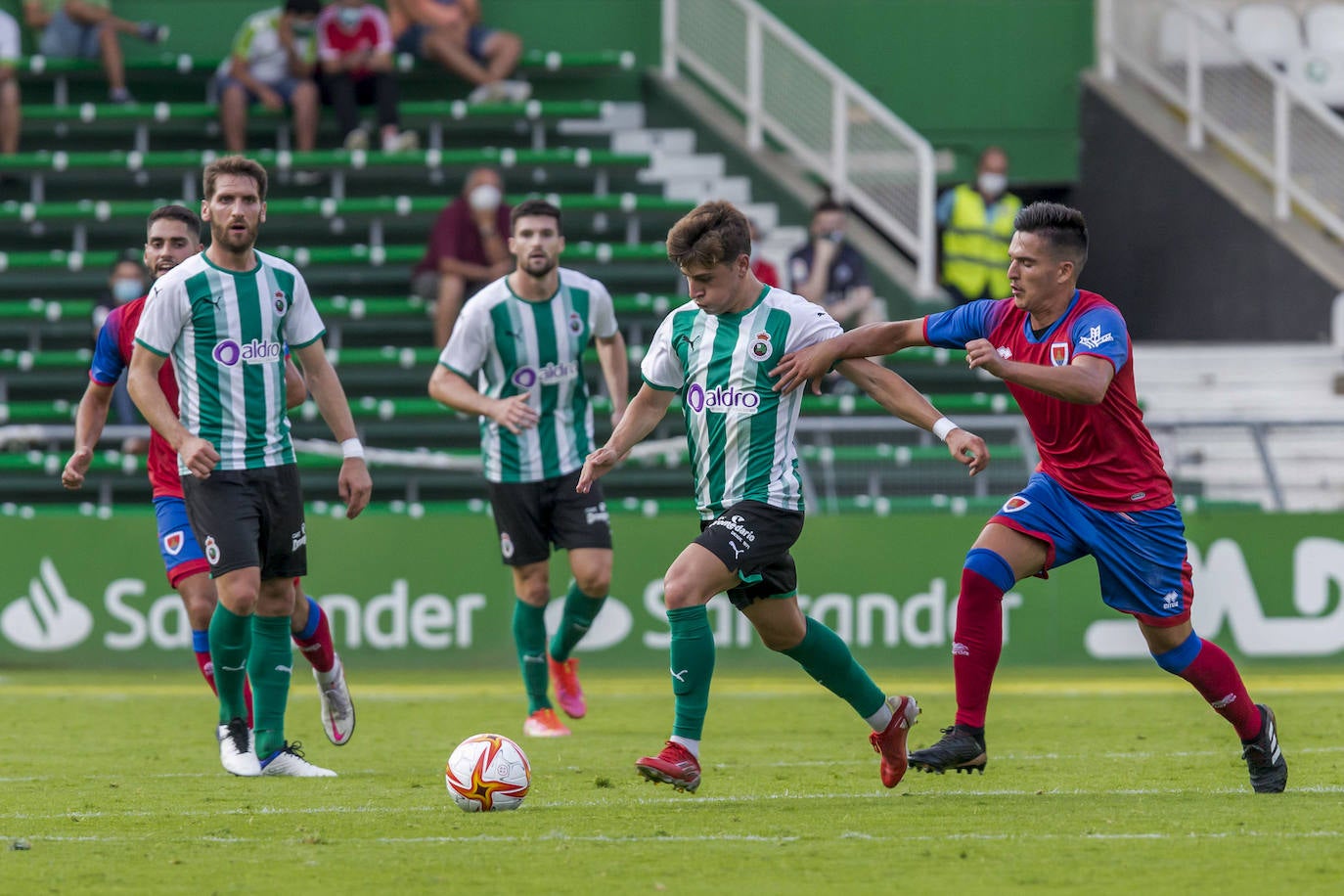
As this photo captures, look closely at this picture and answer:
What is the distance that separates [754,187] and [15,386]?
706 centimetres

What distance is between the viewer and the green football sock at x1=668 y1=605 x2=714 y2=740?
6523mm

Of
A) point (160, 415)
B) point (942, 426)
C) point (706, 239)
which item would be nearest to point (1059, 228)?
point (942, 426)

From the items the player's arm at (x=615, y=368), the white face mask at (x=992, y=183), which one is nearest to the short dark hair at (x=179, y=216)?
the player's arm at (x=615, y=368)

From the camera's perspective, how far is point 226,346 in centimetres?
723

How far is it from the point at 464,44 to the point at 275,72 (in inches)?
72.6

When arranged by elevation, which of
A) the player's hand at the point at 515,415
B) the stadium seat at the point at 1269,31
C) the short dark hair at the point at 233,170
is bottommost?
the player's hand at the point at 515,415

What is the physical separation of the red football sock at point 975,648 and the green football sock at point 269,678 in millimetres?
2582

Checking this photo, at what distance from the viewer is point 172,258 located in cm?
787

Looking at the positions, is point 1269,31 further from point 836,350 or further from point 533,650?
point 836,350


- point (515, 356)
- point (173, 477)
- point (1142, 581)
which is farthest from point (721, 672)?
point (1142, 581)

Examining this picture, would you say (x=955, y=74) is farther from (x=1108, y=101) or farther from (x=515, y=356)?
(x=515, y=356)

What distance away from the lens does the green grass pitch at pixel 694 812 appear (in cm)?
505

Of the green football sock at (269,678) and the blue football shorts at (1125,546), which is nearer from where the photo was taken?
the blue football shorts at (1125,546)

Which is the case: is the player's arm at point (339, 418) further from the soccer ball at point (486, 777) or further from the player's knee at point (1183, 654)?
the player's knee at point (1183, 654)
